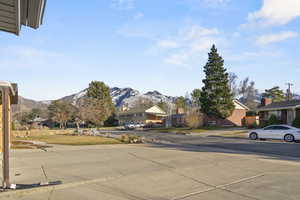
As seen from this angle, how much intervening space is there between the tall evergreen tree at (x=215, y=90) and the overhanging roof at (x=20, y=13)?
1727 inches

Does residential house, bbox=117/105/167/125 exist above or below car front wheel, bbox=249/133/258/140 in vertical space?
above

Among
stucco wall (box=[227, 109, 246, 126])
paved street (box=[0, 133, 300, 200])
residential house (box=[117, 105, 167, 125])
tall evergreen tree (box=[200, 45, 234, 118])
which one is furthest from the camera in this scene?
residential house (box=[117, 105, 167, 125])

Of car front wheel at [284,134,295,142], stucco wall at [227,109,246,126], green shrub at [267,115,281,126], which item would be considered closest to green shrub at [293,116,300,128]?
green shrub at [267,115,281,126]

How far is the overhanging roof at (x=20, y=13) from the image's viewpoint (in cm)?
377

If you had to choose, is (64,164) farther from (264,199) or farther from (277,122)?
(277,122)

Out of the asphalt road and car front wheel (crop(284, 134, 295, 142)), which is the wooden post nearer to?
the asphalt road

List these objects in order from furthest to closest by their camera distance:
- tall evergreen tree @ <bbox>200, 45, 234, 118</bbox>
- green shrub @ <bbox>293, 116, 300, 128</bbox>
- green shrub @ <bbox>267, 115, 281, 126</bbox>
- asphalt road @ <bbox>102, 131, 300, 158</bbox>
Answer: tall evergreen tree @ <bbox>200, 45, 234, 118</bbox> < green shrub @ <bbox>267, 115, 281, 126</bbox> < green shrub @ <bbox>293, 116, 300, 128</bbox> < asphalt road @ <bbox>102, 131, 300, 158</bbox>

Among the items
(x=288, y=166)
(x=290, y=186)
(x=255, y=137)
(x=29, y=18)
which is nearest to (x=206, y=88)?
(x=255, y=137)

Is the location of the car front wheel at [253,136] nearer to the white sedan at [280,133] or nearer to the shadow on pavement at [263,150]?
the white sedan at [280,133]

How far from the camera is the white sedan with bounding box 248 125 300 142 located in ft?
78.9

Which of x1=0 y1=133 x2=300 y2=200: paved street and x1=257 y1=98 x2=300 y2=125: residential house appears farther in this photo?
x1=257 y1=98 x2=300 y2=125: residential house

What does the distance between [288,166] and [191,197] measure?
6139 mm

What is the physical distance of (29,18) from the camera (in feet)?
13.7

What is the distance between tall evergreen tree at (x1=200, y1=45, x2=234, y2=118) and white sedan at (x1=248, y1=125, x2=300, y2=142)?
20125 millimetres
